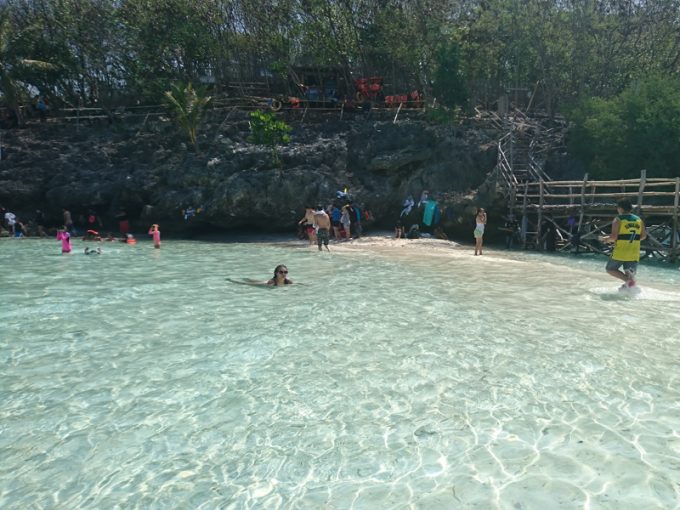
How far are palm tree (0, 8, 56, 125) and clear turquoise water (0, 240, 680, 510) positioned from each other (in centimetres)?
2480

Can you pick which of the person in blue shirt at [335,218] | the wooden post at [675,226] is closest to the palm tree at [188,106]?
the person in blue shirt at [335,218]

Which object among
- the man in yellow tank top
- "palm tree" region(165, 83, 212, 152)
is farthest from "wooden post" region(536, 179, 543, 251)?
"palm tree" region(165, 83, 212, 152)

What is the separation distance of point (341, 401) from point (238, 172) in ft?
75.3

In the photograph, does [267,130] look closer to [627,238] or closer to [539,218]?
[539,218]

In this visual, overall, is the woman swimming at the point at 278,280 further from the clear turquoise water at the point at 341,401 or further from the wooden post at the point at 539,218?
the wooden post at the point at 539,218

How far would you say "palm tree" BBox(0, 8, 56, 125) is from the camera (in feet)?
94.2

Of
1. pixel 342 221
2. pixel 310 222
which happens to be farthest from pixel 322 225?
pixel 342 221

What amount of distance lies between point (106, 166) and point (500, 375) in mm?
A: 28464

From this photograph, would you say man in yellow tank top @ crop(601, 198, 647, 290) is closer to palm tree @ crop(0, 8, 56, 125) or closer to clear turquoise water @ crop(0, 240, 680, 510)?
clear turquoise water @ crop(0, 240, 680, 510)

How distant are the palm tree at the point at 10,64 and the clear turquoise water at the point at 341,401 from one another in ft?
81.4

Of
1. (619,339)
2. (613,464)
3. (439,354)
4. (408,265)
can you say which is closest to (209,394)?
(439,354)

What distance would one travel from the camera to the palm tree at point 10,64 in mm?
28719

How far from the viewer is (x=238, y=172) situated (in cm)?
2664

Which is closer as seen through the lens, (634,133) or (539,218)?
(539,218)
